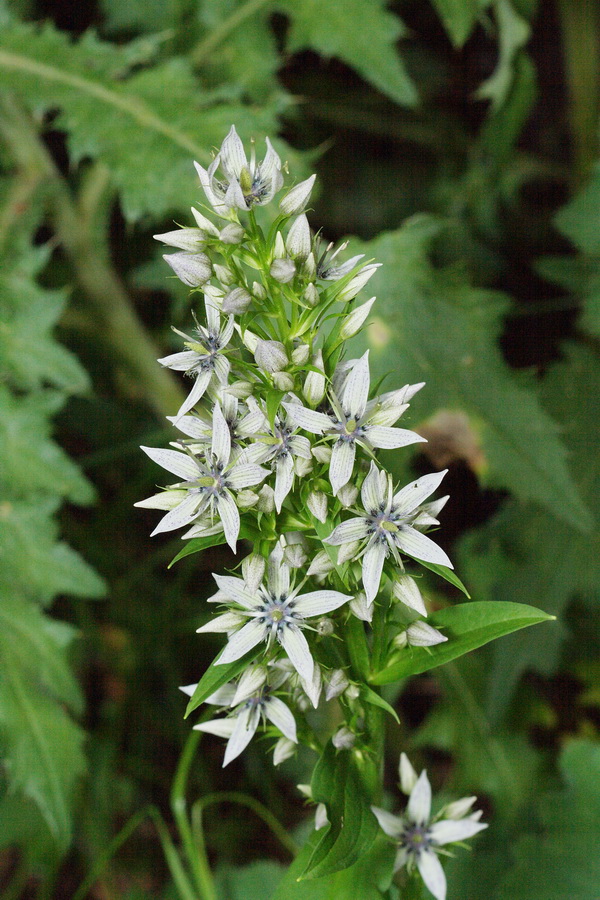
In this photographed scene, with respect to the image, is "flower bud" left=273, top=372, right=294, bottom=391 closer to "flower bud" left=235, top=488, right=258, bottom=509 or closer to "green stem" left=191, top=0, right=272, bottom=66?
"flower bud" left=235, top=488, right=258, bottom=509

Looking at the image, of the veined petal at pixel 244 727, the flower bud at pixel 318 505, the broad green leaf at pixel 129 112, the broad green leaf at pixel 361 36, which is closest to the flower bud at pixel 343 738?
the veined petal at pixel 244 727

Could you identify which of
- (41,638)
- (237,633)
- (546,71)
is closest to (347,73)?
(546,71)

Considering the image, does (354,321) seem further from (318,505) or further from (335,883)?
(335,883)

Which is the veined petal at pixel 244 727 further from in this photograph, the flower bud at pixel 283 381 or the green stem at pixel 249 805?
the green stem at pixel 249 805

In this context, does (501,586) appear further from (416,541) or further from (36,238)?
(36,238)

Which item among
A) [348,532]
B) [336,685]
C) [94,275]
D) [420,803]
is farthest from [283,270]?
[94,275]
